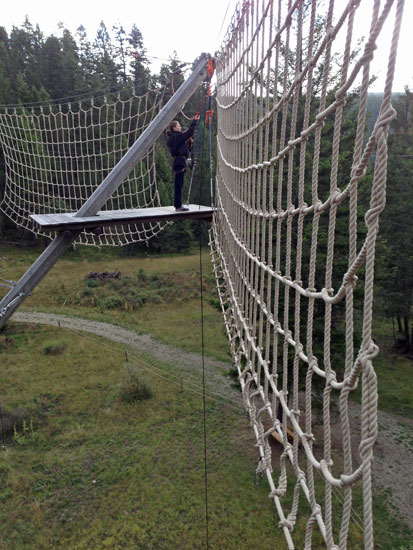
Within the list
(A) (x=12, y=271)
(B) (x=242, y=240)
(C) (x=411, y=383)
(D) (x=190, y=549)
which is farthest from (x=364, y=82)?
(A) (x=12, y=271)

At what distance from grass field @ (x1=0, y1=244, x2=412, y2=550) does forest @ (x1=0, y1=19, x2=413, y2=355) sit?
254 centimetres

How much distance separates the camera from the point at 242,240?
108 inches

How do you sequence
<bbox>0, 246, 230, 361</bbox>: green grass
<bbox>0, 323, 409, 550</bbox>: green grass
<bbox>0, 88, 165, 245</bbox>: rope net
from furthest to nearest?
<bbox>0, 246, 230, 361</bbox>: green grass < <bbox>0, 323, 409, 550</bbox>: green grass < <bbox>0, 88, 165, 245</bbox>: rope net

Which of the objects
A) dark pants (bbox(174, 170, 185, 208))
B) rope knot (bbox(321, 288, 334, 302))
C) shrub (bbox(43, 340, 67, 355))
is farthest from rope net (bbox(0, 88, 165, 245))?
shrub (bbox(43, 340, 67, 355))

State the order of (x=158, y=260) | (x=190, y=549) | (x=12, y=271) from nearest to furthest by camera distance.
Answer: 1. (x=190, y=549)
2. (x=12, y=271)
3. (x=158, y=260)

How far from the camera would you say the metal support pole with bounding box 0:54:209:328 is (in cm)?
296

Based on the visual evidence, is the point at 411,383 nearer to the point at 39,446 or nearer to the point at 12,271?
the point at 39,446

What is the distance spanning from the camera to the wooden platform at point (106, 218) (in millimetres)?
2854

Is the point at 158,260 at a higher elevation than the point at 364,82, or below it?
below

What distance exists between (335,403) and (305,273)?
3.00 meters

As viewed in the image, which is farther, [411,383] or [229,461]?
[411,383]

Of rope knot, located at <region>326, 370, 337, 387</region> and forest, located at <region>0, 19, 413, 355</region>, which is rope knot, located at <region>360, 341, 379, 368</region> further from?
forest, located at <region>0, 19, 413, 355</region>

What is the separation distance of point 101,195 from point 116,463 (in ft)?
18.5

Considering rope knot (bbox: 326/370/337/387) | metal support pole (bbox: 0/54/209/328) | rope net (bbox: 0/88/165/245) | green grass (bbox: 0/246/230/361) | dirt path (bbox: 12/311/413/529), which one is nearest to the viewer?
rope knot (bbox: 326/370/337/387)
